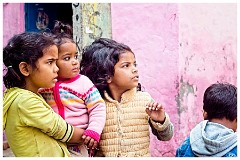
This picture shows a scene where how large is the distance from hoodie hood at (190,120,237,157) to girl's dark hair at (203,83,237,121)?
0.27 ft

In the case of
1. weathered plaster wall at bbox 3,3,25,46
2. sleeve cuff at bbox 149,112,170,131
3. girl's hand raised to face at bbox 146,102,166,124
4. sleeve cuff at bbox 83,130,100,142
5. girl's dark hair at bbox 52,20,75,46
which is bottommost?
sleeve cuff at bbox 83,130,100,142

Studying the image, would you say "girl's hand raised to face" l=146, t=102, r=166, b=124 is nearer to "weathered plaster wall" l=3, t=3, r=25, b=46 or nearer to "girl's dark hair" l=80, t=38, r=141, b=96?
"girl's dark hair" l=80, t=38, r=141, b=96

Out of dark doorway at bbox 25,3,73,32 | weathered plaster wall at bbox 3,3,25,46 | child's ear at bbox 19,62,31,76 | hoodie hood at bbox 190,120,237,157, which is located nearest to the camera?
child's ear at bbox 19,62,31,76

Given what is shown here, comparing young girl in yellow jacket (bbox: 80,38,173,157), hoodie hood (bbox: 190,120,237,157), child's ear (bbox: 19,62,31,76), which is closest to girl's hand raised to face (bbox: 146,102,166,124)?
young girl in yellow jacket (bbox: 80,38,173,157)

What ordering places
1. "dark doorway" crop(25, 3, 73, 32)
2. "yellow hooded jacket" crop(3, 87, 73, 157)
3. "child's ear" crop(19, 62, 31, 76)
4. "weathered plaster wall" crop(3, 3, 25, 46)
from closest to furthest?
"yellow hooded jacket" crop(3, 87, 73, 157), "child's ear" crop(19, 62, 31, 76), "weathered plaster wall" crop(3, 3, 25, 46), "dark doorway" crop(25, 3, 73, 32)

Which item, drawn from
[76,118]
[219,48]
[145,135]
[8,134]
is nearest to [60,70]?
[76,118]

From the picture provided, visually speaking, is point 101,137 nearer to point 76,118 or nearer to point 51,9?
point 76,118

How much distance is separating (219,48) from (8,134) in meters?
2.91

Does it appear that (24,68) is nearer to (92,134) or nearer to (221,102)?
(92,134)

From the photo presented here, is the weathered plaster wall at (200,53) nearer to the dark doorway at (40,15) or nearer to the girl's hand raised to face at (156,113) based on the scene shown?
the girl's hand raised to face at (156,113)

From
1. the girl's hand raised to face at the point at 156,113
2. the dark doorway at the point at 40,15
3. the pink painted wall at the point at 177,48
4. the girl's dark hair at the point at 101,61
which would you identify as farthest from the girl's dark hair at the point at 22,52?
the dark doorway at the point at 40,15

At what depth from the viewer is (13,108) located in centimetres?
238

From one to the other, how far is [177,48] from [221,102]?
1950 mm

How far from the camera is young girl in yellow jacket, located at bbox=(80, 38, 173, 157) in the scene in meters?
2.59
